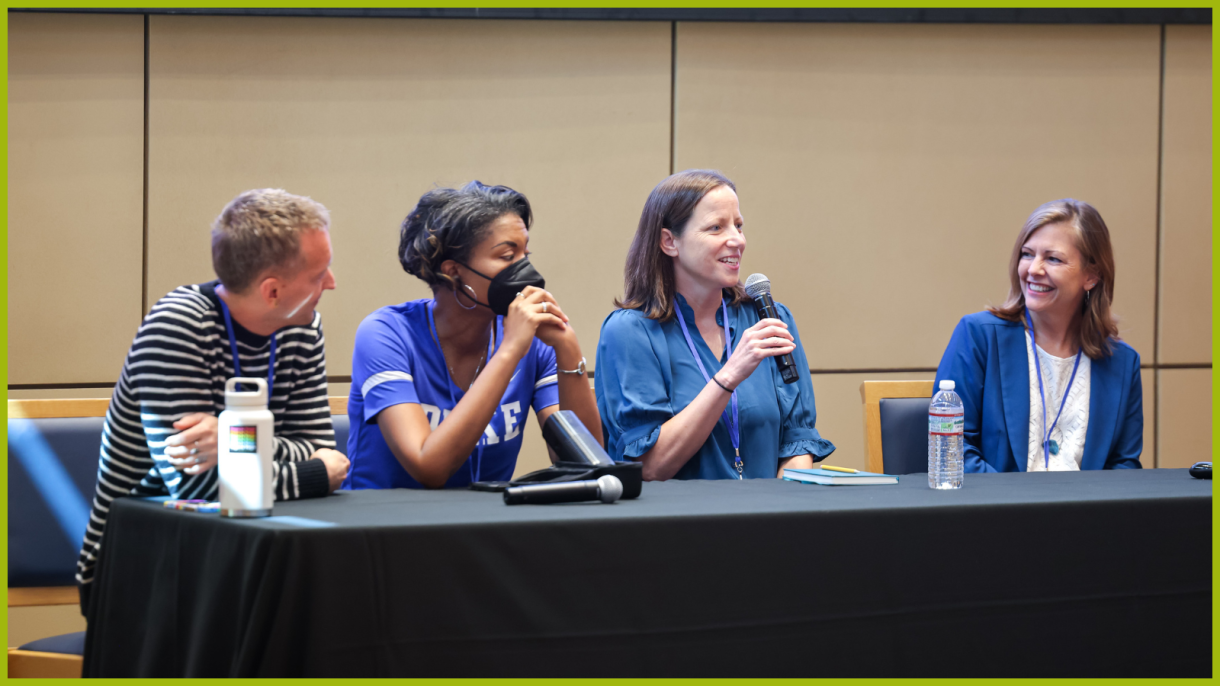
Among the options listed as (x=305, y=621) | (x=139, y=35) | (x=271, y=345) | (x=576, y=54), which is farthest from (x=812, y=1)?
(x=305, y=621)

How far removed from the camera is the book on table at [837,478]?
5.54 ft

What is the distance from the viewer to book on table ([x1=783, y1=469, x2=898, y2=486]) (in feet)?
5.54

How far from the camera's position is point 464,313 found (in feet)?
6.39

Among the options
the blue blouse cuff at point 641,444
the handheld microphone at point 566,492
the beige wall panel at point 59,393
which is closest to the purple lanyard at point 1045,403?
the blue blouse cuff at point 641,444

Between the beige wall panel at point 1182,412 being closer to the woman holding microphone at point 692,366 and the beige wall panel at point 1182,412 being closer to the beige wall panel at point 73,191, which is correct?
the woman holding microphone at point 692,366

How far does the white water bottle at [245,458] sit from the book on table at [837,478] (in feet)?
3.11

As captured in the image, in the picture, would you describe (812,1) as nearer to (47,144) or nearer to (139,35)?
(139,35)

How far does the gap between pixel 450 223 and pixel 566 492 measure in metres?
0.72

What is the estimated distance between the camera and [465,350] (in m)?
1.96

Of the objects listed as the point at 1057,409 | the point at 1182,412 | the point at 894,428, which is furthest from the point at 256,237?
the point at 1182,412

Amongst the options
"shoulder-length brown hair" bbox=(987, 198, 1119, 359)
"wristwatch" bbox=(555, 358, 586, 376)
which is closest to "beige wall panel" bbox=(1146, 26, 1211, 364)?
"shoulder-length brown hair" bbox=(987, 198, 1119, 359)

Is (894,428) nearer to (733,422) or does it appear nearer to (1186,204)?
(733,422)

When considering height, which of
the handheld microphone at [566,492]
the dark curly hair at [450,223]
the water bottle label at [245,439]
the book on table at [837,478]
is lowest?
the book on table at [837,478]

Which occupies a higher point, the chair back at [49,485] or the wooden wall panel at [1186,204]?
the wooden wall panel at [1186,204]
